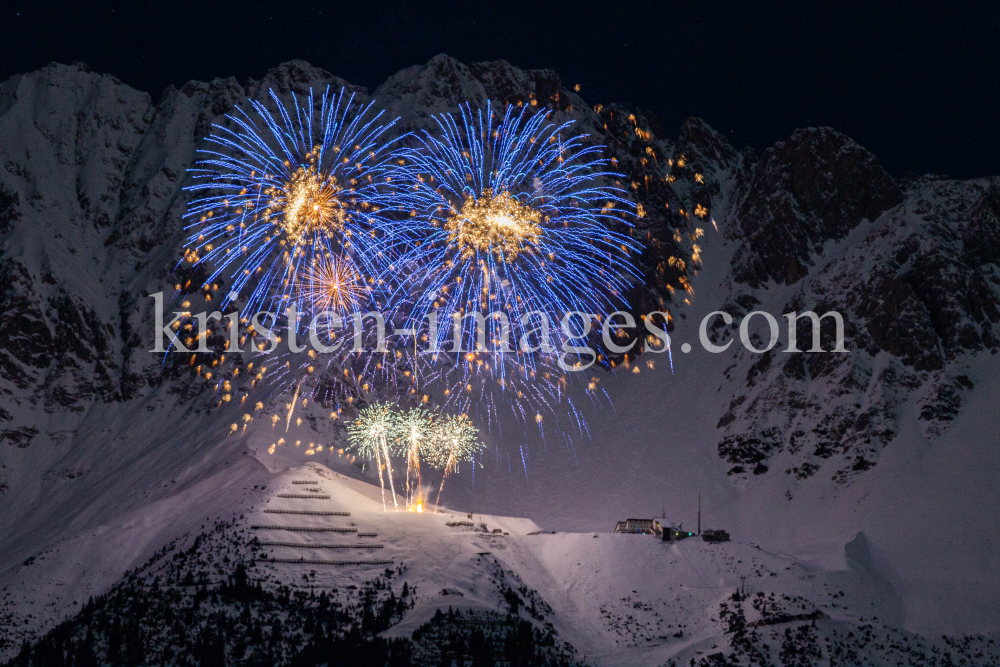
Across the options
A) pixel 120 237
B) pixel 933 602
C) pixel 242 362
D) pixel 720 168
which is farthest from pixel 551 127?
pixel 933 602

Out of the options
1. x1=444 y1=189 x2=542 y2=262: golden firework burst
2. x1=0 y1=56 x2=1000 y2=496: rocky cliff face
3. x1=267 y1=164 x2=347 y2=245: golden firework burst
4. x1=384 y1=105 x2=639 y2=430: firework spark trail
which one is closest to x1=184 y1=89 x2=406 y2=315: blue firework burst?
x1=267 y1=164 x2=347 y2=245: golden firework burst

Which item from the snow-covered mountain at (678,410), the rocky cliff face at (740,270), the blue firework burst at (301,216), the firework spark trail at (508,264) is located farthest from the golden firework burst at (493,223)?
the rocky cliff face at (740,270)

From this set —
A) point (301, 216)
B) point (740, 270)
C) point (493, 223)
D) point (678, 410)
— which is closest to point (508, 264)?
point (493, 223)

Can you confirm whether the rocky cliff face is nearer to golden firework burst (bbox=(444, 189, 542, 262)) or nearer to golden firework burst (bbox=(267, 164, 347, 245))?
golden firework burst (bbox=(444, 189, 542, 262))

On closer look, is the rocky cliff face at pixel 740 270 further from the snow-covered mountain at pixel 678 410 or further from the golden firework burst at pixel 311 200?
the golden firework burst at pixel 311 200

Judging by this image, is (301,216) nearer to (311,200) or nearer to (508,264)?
(311,200)

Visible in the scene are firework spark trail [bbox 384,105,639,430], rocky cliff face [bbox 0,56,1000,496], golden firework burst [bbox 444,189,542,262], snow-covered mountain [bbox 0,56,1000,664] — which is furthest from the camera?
rocky cliff face [bbox 0,56,1000,496]
